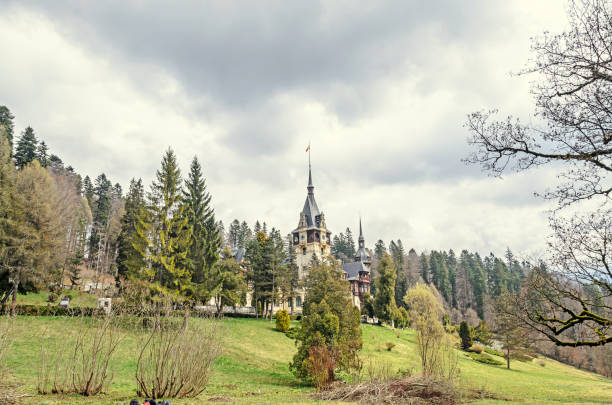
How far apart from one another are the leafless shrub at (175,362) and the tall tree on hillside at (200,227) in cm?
2018

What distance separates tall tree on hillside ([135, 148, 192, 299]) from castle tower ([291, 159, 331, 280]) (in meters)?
42.9

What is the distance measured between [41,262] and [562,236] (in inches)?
1341

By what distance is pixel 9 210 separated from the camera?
2664 cm

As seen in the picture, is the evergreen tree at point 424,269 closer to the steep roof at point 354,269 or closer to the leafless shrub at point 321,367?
the steep roof at point 354,269

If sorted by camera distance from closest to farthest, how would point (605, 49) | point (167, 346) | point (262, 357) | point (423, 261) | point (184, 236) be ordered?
point (605, 49) < point (167, 346) < point (262, 357) < point (184, 236) < point (423, 261)

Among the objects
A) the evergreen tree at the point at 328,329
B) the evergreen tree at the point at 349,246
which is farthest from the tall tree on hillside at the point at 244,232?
the evergreen tree at the point at 328,329

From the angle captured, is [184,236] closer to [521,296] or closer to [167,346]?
[167,346]

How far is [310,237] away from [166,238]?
4560cm

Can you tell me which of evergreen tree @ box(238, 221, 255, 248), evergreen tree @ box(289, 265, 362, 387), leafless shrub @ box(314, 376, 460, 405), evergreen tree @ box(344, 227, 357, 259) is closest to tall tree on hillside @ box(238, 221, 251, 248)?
evergreen tree @ box(238, 221, 255, 248)

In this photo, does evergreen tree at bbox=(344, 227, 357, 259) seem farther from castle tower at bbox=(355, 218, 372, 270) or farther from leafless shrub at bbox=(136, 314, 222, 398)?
leafless shrub at bbox=(136, 314, 222, 398)

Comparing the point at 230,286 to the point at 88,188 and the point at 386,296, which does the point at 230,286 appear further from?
the point at 88,188

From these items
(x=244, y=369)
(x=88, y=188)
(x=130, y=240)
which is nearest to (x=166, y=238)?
(x=130, y=240)

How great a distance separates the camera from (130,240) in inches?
1201

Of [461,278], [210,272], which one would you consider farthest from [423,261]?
[210,272]
